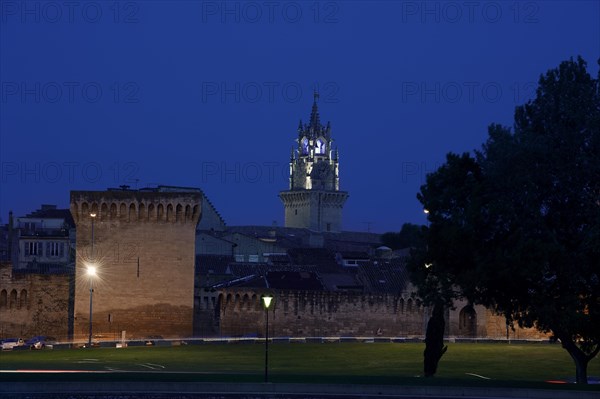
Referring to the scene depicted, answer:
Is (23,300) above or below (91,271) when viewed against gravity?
below

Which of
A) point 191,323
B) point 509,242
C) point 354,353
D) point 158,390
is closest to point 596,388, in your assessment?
point 509,242

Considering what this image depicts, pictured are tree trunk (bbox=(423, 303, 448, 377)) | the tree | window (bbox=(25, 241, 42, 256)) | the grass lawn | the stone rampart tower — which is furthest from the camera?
window (bbox=(25, 241, 42, 256))

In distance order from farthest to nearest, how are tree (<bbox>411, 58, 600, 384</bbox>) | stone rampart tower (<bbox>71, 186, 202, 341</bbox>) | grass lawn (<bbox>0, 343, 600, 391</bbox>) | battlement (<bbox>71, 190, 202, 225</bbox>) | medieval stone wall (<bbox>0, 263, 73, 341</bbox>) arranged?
medieval stone wall (<bbox>0, 263, 73, 341</bbox>)
battlement (<bbox>71, 190, 202, 225</bbox>)
stone rampart tower (<bbox>71, 186, 202, 341</bbox>)
grass lawn (<bbox>0, 343, 600, 391</bbox>)
tree (<bbox>411, 58, 600, 384</bbox>)

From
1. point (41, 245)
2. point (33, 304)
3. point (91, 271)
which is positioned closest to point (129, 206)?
point (91, 271)

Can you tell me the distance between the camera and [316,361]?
60.5m

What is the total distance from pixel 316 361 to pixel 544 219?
18.4 metres

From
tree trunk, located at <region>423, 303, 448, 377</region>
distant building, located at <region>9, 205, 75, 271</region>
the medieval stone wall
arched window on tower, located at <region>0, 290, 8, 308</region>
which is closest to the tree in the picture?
tree trunk, located at <region>423, 303, 448, 377</region>

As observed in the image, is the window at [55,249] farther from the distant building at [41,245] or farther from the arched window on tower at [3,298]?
the arched window on tower at [3,298]

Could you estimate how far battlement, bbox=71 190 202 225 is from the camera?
72.2 m

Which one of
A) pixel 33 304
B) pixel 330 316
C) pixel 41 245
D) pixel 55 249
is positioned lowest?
pixel 330 316

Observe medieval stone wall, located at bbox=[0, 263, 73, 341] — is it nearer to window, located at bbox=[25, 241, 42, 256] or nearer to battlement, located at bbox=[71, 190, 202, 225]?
battlement, located at bbox=[71, 190, 202, 225]

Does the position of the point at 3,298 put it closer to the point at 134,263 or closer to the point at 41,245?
the point at 134,263

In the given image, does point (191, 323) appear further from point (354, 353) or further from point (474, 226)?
point (474, 226)

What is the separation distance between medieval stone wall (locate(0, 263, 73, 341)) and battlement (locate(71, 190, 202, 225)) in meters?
4.15
